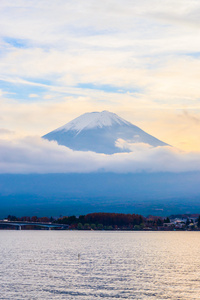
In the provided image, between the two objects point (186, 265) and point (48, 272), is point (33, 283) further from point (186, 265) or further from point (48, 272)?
point (186, 265)

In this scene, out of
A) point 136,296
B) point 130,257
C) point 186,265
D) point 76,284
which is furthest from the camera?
point 130,257

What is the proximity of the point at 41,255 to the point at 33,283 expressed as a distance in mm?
45958

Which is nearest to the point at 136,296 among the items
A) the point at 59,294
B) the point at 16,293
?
the point at 59,294

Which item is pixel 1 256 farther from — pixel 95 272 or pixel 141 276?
pixel 141 276

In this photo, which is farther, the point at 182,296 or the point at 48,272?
the point at 48,272

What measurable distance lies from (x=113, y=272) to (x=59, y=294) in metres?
22.6

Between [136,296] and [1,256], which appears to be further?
[1,256]

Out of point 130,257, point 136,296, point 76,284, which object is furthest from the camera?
point 130,257

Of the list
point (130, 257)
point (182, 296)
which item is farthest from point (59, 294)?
point (130, 257)

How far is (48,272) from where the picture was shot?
88625 millimetres

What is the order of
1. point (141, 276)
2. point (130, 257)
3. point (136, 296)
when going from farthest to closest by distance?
point (130, 257) → point (141, 276) → point (136, 296)

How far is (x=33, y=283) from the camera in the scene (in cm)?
7650

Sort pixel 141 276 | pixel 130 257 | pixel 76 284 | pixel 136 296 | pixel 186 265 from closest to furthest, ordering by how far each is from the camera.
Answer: pixel 136 296
pixel 76 284
pixel 141 276
pixel 186 265
pixel 130 257

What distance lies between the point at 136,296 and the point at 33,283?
16079 millimetres
